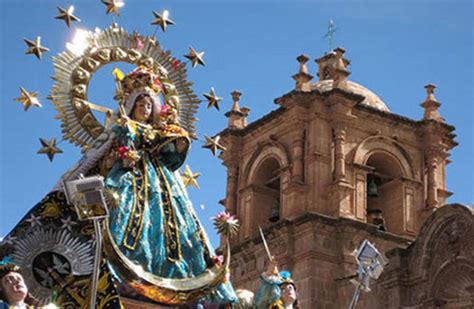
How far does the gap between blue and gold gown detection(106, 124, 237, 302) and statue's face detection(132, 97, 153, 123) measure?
0.19 meters

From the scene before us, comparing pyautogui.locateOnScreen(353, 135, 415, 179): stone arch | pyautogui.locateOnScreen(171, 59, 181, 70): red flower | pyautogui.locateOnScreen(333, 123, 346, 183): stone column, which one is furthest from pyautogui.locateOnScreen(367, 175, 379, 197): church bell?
pyautogui.locateOnScreen(171, 59, 181, 70): red flower

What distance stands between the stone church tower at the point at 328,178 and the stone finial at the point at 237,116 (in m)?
0.08

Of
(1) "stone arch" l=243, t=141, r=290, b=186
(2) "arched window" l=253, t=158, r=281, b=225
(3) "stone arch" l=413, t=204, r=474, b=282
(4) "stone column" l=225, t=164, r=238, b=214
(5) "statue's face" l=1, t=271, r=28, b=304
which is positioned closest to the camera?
(5) "statue's face" l=1, t=271, r=28, b=304

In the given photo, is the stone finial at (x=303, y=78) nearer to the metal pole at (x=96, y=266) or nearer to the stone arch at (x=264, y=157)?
the stone arch at (x=264, y=157)

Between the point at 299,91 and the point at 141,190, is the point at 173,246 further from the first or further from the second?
the point at 299,91

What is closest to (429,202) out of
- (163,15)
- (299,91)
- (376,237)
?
(376,237)

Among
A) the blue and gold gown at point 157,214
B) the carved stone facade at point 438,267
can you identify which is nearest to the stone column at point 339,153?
the carved stone facade at point 438,267

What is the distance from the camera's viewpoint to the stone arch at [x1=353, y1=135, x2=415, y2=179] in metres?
32.9

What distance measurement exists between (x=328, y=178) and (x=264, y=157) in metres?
2.71

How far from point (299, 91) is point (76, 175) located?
23362mm

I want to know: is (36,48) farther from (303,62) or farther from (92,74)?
(303,62)

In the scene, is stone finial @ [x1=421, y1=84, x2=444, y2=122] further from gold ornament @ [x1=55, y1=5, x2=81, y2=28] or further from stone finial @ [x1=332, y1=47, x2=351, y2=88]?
gold ornament @ [x1=55, y1=5, x2=81, y2=28]

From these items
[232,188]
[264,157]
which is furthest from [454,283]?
[232,188]

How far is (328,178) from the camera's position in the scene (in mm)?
32344
